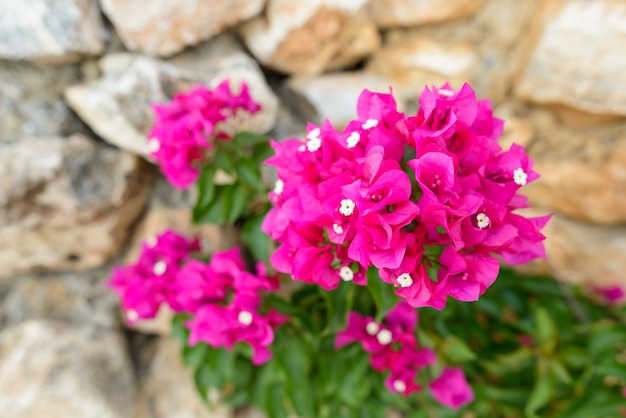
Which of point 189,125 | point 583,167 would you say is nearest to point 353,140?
point 189,125

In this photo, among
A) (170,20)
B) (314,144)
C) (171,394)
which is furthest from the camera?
(171,394)

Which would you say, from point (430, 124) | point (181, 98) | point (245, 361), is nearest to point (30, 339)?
point (245, 361)

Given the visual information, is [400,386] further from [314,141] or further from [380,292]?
[314,141]

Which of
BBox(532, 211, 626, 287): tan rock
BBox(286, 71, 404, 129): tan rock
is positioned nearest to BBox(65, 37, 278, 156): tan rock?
BBox(286, 71, 404, 129): tan rock

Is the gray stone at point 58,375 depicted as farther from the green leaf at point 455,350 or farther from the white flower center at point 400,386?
the green leaf at point 455,350

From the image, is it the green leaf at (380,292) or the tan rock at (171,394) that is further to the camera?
the tan rock at (171,394)

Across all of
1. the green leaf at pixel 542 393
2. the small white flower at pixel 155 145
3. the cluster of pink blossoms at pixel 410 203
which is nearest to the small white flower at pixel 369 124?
the cluster of pink blossoms at pixel 410 203

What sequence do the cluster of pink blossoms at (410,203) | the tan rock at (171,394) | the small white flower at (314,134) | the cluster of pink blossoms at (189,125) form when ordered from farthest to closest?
the tan rock at (171,394)
the cluster of pink blossoms at (189,125)
the small white flower at (314,134)
the cluster of pink blossoms at (410,203)

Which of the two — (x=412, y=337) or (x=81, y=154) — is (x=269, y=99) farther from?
(x=412, y=337)
